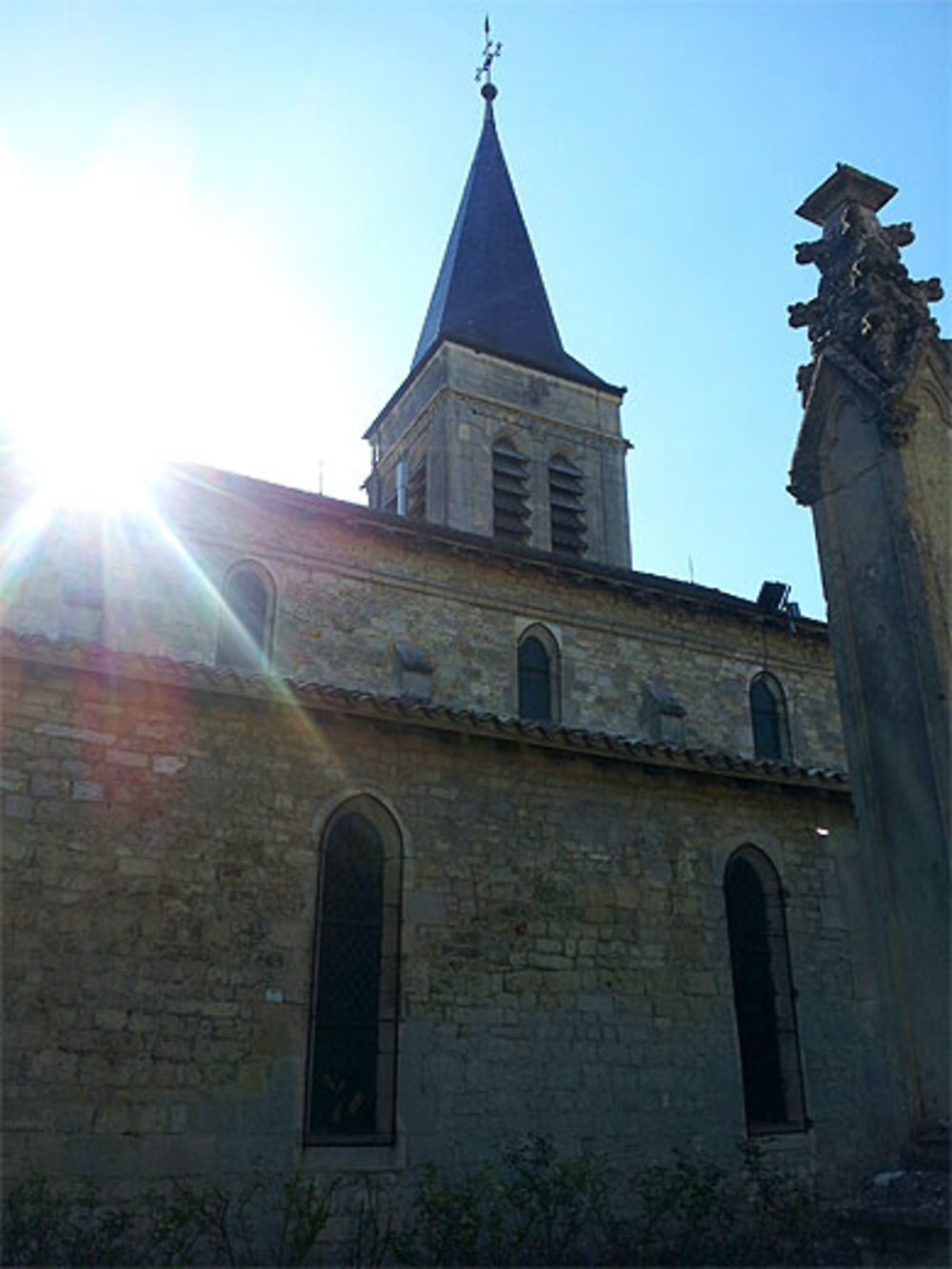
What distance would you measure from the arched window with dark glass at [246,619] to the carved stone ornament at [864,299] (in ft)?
32.5

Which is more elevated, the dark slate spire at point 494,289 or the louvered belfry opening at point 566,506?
the dark slate spire at point 494,289

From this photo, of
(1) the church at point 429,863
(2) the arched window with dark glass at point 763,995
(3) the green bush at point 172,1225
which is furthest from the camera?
(2) the arched window with dark glass at point 763,995

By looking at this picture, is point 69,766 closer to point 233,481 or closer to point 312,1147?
point 312,1147

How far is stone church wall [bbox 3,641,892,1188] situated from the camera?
8.30 metres

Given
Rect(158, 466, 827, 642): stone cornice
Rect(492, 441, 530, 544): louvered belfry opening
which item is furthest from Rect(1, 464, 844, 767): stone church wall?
Rect(492, 441, 530, 544): louvered belfry opening

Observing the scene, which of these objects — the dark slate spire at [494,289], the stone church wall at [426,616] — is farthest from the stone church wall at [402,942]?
the dark slate spire at [494,289]

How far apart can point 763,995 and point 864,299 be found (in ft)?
27.9

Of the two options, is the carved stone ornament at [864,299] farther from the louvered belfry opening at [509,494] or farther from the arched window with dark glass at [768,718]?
the louvered belfry opening at [509,494]

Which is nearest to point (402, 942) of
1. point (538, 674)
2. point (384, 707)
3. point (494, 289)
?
point (384, 707)

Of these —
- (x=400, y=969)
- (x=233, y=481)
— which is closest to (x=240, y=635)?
(x=233, y=481)

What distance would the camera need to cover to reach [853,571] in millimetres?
4738

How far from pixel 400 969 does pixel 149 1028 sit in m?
2.17

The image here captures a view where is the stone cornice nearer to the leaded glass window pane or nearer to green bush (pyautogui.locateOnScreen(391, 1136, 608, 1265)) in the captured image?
the leaded glass window pane

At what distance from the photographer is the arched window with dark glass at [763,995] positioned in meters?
11.1
